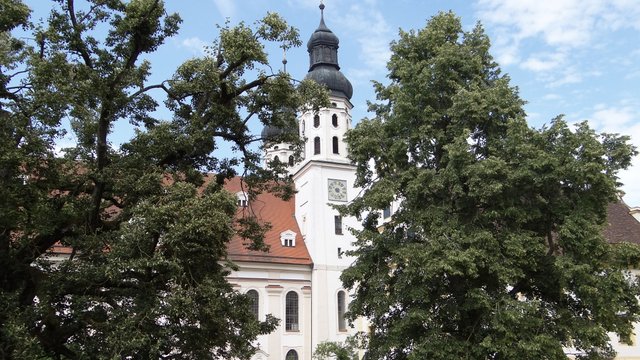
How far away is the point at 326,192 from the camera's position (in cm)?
3894

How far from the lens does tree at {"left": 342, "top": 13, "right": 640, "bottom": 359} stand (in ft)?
48.7

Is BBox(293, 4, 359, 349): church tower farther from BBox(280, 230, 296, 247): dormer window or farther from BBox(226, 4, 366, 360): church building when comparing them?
BBox(280, 230, 296, 247): dormer window

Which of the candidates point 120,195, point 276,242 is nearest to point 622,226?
point 276,242

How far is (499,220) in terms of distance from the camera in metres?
16.2

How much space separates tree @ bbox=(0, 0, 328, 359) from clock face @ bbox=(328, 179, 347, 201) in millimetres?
24882

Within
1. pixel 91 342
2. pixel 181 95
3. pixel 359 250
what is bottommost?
pixel 91 342

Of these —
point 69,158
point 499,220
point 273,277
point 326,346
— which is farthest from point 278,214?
point 69,158

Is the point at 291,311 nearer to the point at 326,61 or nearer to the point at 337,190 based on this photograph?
the point at 337,190

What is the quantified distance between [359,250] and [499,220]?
12.8ft

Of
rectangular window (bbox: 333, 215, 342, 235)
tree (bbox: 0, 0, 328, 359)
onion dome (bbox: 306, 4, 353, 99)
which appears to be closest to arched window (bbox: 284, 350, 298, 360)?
rectangular window (bbox: 333, 215, 342, 235)

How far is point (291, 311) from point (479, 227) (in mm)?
23298

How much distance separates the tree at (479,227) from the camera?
Answer: 584 inches

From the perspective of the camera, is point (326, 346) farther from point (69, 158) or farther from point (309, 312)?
point (309, 312)

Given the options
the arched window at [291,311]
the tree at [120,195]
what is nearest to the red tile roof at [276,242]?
the arched window at [291,311]
